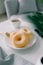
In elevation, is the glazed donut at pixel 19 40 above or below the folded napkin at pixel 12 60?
above

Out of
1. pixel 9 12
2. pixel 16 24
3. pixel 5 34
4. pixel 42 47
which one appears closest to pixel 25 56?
pixel 42 47

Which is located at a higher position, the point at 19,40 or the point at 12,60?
the point at 19,40

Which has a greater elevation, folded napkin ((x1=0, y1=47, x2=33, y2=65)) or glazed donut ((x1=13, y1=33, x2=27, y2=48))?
glazed donut ((x1=13, y1=33, x2=27, y2=48))

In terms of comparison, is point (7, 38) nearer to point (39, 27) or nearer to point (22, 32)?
point (22, 32)

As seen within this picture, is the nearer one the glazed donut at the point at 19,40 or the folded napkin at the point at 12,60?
the folded napkin at the point at 12,60

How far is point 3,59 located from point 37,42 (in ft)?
1.18

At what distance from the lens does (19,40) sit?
125 centimetres

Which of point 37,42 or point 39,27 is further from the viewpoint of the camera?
point 39,27

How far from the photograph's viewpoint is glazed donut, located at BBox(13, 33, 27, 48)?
3.98 ft

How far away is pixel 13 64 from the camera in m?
1.12

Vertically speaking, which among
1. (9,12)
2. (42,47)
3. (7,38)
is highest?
(9,12)

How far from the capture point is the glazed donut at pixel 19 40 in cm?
121

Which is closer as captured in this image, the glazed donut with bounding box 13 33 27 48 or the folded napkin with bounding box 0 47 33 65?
the folded napkin with bounding box 0 47 33 65

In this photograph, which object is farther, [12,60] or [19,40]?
[19,40]
